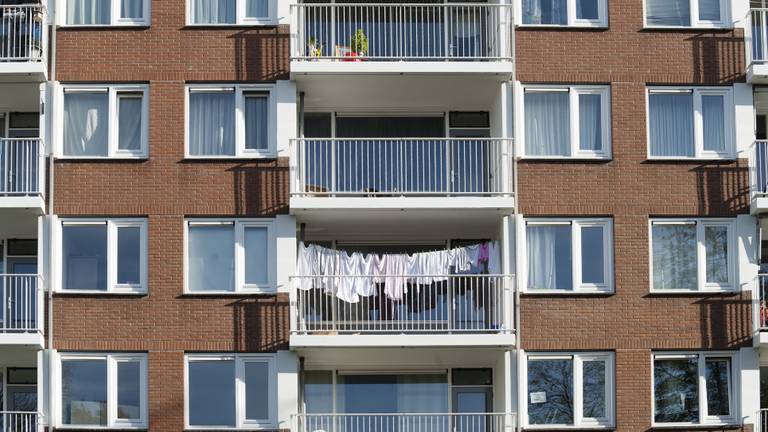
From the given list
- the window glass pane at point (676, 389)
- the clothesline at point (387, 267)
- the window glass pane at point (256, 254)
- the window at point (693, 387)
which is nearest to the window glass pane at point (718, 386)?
the window at point (693, 387)

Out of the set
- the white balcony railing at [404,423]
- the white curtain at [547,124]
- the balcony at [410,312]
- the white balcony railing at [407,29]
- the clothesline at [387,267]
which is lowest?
the white balcony railing at [404,423]

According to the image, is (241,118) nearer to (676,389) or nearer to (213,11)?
(213,11)

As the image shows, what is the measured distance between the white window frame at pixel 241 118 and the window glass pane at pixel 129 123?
899mm

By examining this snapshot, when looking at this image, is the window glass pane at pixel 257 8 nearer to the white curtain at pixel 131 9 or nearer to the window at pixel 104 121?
the white curtain at pixel 131 9

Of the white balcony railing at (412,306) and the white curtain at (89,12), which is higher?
the white curtain at (89,12)

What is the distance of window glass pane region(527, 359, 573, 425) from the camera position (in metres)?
34.9

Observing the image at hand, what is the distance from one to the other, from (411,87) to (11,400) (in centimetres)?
937

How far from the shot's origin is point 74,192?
3525 centimetres

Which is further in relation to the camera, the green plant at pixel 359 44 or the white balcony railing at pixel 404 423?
the green plant at pixel 359 44

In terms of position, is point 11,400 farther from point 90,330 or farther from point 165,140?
point 165,140

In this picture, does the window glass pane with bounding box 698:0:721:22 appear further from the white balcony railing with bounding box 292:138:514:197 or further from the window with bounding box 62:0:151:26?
the window with bounding box 62:0:151:26

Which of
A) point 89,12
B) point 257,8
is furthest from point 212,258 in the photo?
point 89,12

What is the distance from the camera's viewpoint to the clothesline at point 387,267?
3544cm

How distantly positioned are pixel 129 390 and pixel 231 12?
718 cm
